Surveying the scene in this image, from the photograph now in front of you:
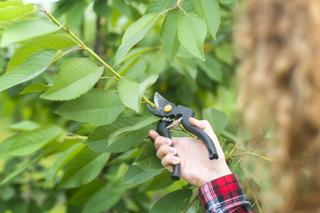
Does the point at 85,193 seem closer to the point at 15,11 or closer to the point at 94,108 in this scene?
the point at 94,108

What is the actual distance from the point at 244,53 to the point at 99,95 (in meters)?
0.76

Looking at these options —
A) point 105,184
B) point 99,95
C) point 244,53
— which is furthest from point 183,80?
point 244,53

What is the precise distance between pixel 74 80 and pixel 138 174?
312 mm

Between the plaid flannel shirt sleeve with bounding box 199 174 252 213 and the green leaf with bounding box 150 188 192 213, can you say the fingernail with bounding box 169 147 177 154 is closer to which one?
the plaid flannel shirt sleeve with bounding box 199 174 252 213

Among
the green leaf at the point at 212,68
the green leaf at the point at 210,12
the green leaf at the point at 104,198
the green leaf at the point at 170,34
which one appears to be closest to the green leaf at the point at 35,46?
the green leaf at the point at 170,34

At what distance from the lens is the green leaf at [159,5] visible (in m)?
1.98

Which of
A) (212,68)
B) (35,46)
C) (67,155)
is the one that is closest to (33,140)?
(67,155)

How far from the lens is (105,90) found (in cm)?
196

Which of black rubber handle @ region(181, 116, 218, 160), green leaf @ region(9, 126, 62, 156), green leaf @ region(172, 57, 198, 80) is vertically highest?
black rubber handle @ region(181, 116, 218, 160)

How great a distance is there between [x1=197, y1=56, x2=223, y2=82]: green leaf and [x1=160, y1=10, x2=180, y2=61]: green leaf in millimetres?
1015

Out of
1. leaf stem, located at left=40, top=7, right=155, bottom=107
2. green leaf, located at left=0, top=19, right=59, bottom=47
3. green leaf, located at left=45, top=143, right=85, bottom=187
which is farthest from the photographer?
green leaf, located at left=45, top=143, right=85, bottom=187

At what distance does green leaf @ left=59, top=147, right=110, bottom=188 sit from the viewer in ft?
7.25

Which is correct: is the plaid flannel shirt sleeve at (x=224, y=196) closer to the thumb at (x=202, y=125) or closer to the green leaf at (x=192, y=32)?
the thumb at (x=202, y=125)

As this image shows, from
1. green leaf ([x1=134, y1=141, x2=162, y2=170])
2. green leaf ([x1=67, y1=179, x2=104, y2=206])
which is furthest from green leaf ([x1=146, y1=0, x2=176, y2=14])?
green leaf ([x1=67, y1=179, x2=104, y2=206])
